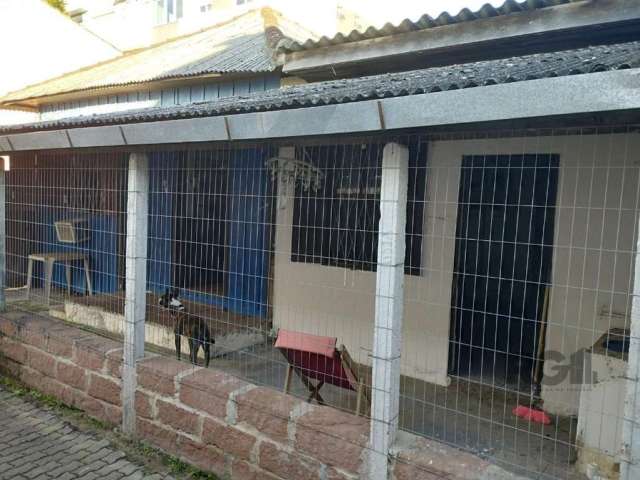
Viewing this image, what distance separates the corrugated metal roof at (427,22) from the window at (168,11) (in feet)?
36.5

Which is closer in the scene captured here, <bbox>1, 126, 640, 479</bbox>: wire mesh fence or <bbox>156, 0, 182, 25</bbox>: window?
<bbox>1, 126, 640, 479</bbox>: wire mesh fence

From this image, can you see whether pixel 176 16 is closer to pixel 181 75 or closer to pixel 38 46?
pixel 38 46

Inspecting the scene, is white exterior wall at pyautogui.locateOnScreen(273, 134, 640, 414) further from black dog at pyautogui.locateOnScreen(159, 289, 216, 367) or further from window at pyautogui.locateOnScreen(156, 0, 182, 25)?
window at pyautogui.locateOnScreen(156, 0, 182, 25)

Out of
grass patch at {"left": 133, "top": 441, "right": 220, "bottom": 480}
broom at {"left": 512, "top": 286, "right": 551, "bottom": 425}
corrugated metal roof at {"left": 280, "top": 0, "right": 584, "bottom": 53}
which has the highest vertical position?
corrugated metal roof at {"left": 280, "top": 0, "right": 584, "bottom": 53}

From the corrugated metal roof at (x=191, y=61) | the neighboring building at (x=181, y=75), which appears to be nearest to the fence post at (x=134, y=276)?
the neighboring building at (x=181, y=75)

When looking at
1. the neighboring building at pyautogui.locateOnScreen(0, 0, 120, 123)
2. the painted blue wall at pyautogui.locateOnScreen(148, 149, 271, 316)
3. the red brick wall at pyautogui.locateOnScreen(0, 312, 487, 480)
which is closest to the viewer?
the red brick wall at pyautogui.locateOnScreen(0, 312, 487, 480)

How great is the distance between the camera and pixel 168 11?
15914 millimetres

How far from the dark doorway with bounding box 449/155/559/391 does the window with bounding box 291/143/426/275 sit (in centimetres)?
45

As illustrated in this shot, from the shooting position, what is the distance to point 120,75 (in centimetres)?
926

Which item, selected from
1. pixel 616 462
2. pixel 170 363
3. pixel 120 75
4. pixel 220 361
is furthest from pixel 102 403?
pixel 120 75

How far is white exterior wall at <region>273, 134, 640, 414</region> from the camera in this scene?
431 centimetres

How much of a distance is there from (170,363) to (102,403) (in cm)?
83

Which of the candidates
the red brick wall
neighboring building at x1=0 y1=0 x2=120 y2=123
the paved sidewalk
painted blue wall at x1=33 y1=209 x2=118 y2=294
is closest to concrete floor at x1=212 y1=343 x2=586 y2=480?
the red brick wall

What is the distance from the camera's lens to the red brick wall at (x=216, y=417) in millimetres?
3123
